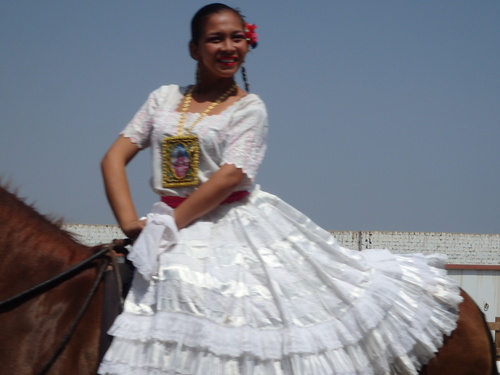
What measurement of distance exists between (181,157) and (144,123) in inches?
13.3

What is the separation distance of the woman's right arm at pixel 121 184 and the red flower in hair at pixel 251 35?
0.78m

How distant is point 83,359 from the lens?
3.31 metres

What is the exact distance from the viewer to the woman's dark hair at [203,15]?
372cm

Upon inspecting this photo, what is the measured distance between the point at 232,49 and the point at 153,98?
48 cm

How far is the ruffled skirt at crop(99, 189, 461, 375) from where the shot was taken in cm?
323

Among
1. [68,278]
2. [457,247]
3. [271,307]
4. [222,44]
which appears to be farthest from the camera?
[457,247]

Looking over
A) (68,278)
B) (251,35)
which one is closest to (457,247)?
(251,35)

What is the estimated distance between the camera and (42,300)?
3387 millimetres

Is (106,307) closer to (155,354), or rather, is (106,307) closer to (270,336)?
(155,354)

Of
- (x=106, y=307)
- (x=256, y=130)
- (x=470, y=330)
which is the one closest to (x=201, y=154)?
(x=256, y=130)

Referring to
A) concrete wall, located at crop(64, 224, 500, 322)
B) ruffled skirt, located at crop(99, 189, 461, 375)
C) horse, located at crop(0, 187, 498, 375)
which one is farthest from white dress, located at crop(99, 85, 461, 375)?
concrete wall, located at crop(64, 224, 500, 322)

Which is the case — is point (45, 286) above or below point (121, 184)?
below

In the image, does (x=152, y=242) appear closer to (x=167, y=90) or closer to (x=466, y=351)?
(x=167, y=90)

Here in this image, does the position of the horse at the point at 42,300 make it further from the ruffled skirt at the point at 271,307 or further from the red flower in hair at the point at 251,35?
the red flower in hair at the point at 251,35
